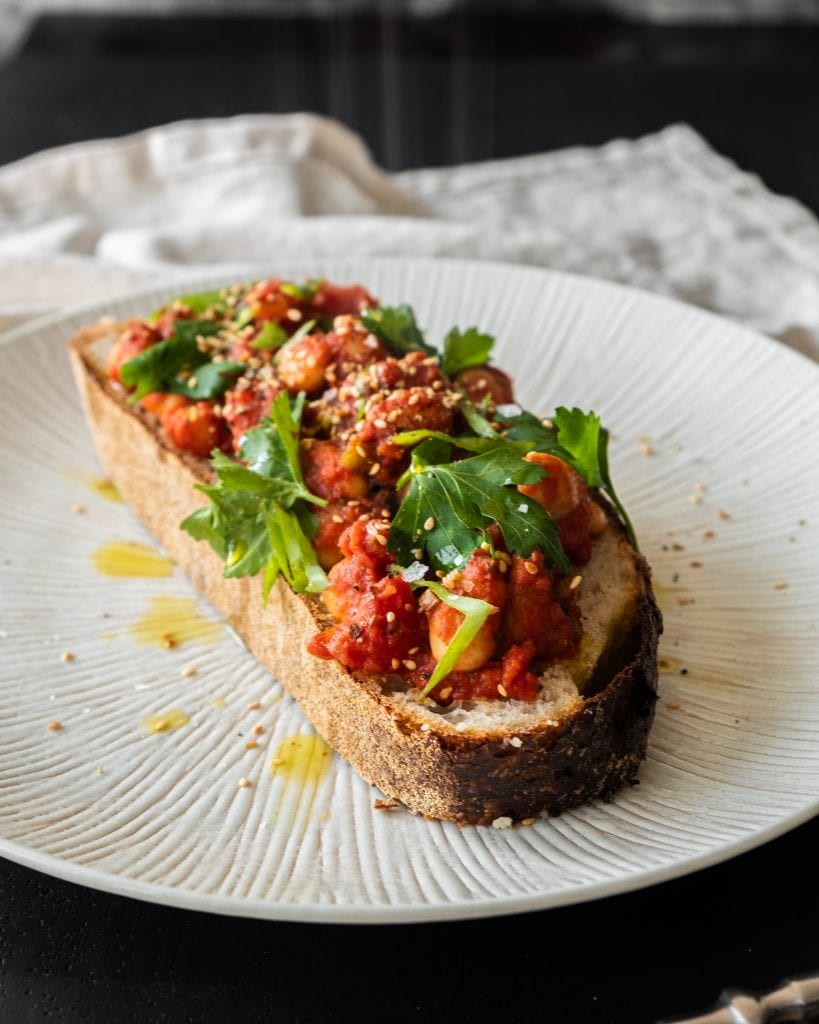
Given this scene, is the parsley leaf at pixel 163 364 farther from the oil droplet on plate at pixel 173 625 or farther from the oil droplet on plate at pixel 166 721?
the oil droplet on plate at pixel 166 721

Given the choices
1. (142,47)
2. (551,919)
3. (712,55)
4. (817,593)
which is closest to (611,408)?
(817,593)

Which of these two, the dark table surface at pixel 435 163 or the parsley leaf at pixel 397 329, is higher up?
the parsley leaf at pixel 397 329

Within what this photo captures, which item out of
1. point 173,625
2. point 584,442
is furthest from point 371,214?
point 584,442

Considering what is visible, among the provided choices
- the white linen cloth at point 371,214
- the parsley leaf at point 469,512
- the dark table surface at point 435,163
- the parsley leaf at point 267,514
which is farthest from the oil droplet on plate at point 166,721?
the white linen cloth at point 371,214

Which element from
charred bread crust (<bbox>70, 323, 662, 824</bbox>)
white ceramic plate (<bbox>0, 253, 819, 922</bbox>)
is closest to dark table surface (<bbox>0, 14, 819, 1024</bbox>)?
white ceramic plate (<bbox>0, 253, 819, 922</bbox>)

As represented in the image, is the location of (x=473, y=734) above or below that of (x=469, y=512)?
below

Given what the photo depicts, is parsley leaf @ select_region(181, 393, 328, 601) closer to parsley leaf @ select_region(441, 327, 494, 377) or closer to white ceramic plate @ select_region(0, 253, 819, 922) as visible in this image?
white ceramic plate @ select_region(0, 253, 819, 922)

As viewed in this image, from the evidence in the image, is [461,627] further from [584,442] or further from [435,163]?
[435,163]
